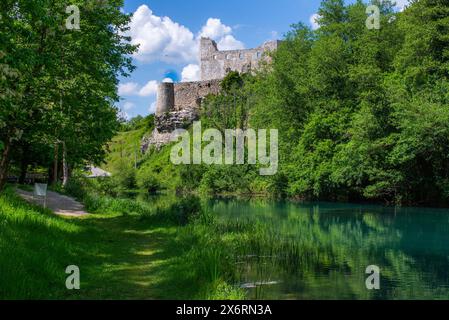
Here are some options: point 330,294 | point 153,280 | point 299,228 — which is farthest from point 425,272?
point 299,228

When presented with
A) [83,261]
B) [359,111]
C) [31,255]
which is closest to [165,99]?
[359,111]

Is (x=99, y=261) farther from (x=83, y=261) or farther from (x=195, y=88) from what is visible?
(x=195, y=88)

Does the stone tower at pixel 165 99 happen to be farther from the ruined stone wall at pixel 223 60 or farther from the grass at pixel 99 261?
the grass at pixel 99 261

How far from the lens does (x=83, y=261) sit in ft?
38.6

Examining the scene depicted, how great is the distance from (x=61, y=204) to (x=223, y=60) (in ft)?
256

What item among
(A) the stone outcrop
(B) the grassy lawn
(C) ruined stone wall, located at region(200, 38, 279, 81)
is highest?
(C) ruined stone wall, located at region(200, 38, 279, 81)

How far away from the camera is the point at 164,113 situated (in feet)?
311

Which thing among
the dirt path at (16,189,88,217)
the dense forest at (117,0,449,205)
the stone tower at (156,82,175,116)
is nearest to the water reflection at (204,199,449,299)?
the dirt path at (16,189,88,217)

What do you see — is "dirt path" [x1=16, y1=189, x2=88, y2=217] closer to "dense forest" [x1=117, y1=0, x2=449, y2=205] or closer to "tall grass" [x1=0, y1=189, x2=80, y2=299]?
"tall grass" [x1=0, y1=189, x2=80, y2=299]

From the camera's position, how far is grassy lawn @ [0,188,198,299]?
875 cm

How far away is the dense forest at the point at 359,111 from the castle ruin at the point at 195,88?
27186 mm

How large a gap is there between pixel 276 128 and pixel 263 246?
136 ft

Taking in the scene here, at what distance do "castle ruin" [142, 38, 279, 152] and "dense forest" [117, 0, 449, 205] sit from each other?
27.2m
